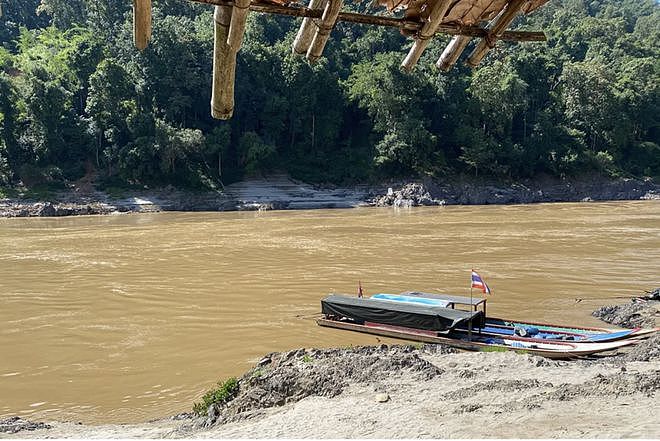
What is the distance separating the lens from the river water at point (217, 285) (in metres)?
8.71

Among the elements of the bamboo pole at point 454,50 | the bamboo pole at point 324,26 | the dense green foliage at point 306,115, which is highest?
the dense green foliage at point 306,115

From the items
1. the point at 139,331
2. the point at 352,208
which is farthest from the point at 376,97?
the point at 139,331

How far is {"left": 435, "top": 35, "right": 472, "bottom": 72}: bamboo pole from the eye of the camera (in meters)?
4.78

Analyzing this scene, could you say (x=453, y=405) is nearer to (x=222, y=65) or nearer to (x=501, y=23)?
(x=501, y=23)

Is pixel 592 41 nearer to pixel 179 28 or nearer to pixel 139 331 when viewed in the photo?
pixel 179 28

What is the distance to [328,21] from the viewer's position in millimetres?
3852

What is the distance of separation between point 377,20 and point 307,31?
0.57 m

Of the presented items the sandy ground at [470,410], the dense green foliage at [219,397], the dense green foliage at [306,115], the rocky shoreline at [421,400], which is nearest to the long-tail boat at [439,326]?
the rocky shoreline at [421,400]

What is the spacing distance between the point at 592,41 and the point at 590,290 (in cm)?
6828

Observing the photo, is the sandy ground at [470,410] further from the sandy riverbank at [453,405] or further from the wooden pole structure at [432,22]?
the wooden pole structure at [432,22]

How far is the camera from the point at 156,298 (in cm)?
1401

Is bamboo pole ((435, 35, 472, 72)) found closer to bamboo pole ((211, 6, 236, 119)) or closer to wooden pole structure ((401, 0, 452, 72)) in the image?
wooden pole structure ((401, 0, 452, 72))

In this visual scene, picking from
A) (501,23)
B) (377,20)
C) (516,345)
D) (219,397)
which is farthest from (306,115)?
(377,20)

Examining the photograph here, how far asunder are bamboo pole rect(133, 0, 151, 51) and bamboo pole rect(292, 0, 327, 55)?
1.17 meters
